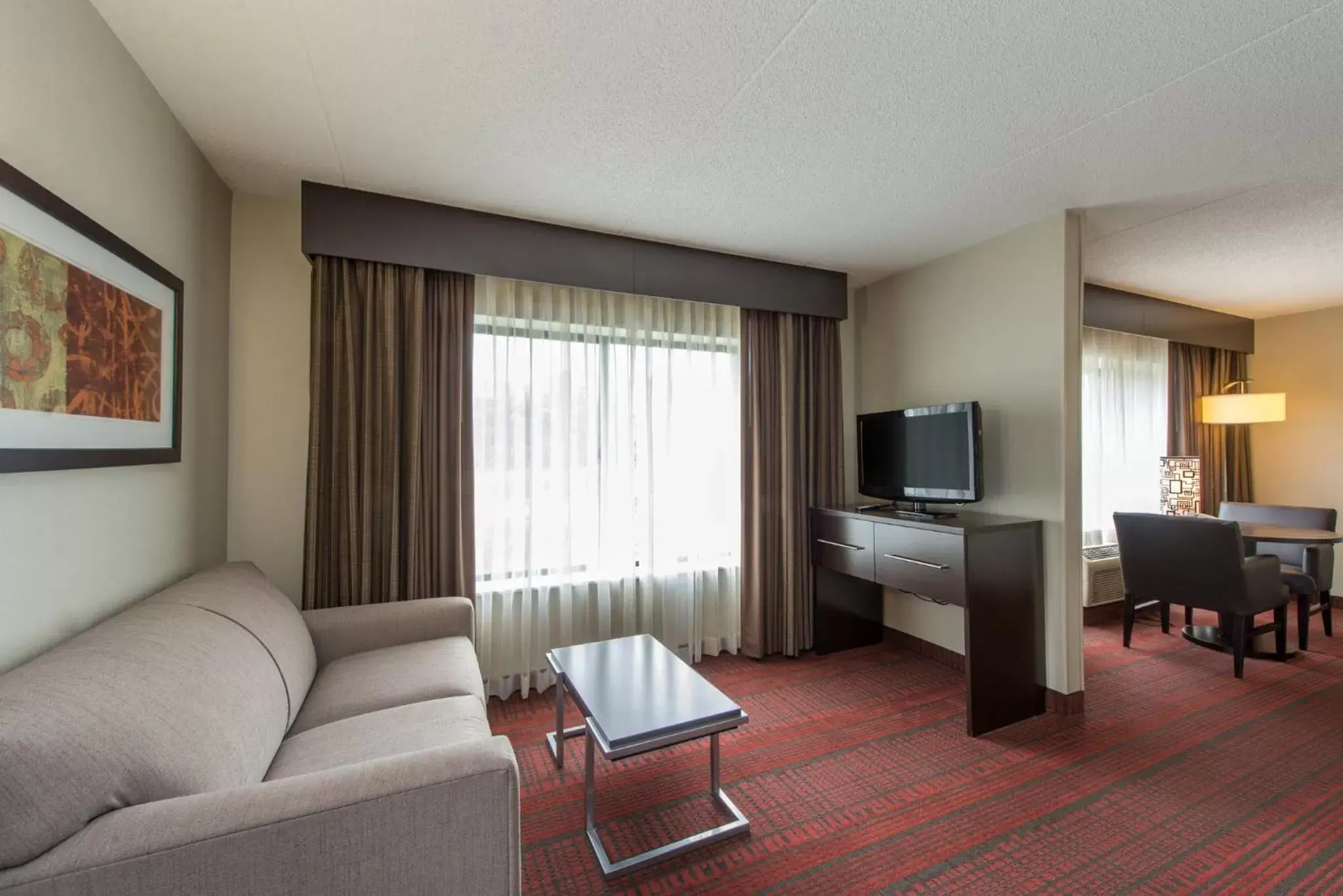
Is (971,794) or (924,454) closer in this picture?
(971,794)

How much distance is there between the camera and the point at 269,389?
2436mm

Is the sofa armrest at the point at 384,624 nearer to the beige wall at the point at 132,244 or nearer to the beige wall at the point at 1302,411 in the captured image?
the beige wall at the point at 132,244

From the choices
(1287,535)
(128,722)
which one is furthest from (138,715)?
(1287,535)

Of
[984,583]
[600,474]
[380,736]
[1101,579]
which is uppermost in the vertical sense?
[600,474]

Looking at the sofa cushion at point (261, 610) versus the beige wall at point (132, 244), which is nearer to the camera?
the beige wall at point (132, 244)

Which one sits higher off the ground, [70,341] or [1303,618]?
[70,341]

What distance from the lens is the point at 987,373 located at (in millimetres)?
2936

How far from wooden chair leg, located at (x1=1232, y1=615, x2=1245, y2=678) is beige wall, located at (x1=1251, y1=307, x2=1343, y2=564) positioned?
2.54 meters

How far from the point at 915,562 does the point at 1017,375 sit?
3.59 ft

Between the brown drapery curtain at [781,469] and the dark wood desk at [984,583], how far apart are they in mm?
490

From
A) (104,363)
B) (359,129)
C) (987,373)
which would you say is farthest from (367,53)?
(987,373)

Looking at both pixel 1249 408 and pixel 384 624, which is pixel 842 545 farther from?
pixel 1249 408

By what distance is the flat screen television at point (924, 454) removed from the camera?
8.80ft

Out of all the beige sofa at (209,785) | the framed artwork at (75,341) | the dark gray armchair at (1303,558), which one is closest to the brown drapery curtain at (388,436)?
the framed artwork at (75,341)
